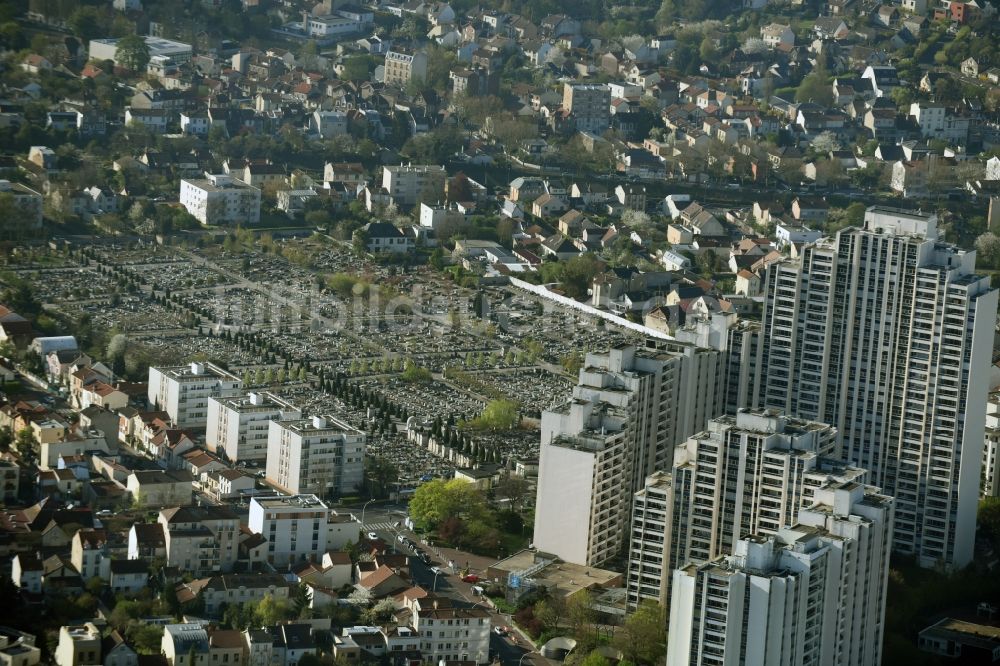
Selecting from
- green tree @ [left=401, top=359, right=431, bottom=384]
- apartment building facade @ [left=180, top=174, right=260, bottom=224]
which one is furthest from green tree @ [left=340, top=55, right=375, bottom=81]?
green tree @ [left=401, top=359, right=431, bottom=384]

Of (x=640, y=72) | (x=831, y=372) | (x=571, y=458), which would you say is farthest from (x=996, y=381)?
(x=640, y=72)

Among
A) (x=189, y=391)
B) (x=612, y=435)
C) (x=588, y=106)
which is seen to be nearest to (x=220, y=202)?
(x=588, y=106)

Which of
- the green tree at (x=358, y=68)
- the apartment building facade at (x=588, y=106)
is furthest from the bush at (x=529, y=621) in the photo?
the green tree at (x=358, y=68)

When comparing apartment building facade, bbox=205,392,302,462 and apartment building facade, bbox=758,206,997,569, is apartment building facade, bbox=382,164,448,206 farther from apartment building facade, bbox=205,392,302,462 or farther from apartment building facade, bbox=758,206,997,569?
apartment building facade, bbox=758,206,997,569

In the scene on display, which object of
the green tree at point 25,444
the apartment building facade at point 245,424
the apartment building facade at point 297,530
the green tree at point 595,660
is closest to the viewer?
the green tree at point 595,660

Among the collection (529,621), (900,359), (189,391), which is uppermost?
(900,359)

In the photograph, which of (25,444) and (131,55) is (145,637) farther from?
(131,55)

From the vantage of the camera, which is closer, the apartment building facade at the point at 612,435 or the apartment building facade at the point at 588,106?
the apartment building facade at the point at 612,435

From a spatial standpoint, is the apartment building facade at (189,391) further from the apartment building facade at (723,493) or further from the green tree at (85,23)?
the green tree at (85,23)

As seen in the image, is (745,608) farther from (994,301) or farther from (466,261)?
(466,261)
